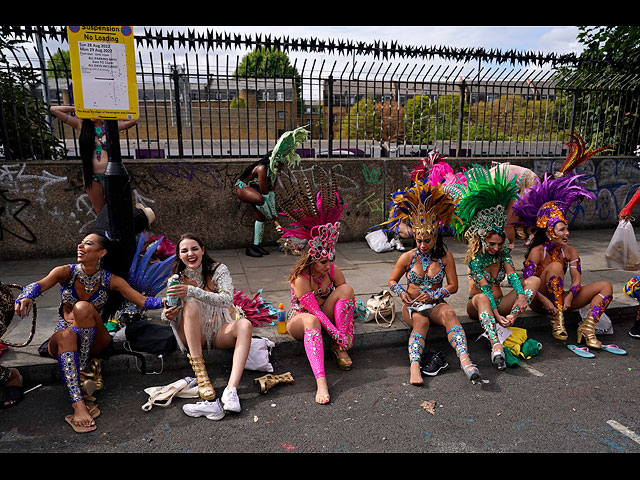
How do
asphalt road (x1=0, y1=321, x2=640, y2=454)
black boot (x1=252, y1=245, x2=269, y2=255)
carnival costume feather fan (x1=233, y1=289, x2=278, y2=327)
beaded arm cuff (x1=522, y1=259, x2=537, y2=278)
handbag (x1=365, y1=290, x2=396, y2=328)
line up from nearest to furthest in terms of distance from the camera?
asphalt road (x1=0, y1=321, x2=640, y2=454), carnival costume feather fan (x1=233, y1=289, x2=278, y2=327), handbag (x1=365, y1=290, x2=396, y2=328), beaded arm cuff (x1=522, y1=259, x2=537, y2=278), black boot (x1=252, y1=245, x2=269, y2=255)

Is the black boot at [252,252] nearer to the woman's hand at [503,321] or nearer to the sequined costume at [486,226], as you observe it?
the sequined costume at [486,226]

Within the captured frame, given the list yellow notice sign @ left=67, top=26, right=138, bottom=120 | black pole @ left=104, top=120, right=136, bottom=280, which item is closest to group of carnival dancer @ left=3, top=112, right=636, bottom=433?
black pole @ left=104, top=120, right=136, bottom=280

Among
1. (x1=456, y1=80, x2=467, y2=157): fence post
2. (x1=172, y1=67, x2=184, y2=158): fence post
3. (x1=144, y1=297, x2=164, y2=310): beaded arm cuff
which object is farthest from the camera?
(x1=456, y1=80, x2=467, y2=157): fence post

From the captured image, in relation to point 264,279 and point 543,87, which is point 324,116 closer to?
point 264,279

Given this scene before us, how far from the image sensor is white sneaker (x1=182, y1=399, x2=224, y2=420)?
3152 millimetres

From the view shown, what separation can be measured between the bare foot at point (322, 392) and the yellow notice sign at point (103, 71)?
2.67m

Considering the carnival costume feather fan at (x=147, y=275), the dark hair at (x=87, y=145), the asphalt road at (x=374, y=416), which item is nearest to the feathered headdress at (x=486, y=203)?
the asphalt road at (x=374, y=416)

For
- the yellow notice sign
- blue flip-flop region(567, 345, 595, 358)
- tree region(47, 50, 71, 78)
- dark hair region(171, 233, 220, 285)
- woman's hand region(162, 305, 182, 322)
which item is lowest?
blue flip-flop region(567, 345, 595, 358)

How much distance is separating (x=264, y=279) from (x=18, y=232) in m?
3.68

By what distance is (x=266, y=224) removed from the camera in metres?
7.29

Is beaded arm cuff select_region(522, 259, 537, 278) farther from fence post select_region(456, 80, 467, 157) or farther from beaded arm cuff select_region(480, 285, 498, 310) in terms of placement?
fence post select_region(456, 80, 467, 157)

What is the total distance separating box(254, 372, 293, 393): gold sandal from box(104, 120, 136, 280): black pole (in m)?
1.51

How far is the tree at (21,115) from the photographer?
6.12 metres

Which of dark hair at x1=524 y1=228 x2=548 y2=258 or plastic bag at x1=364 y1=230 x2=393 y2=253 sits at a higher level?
dark hair at x1=524 y1=228 x2=548 y2=258
